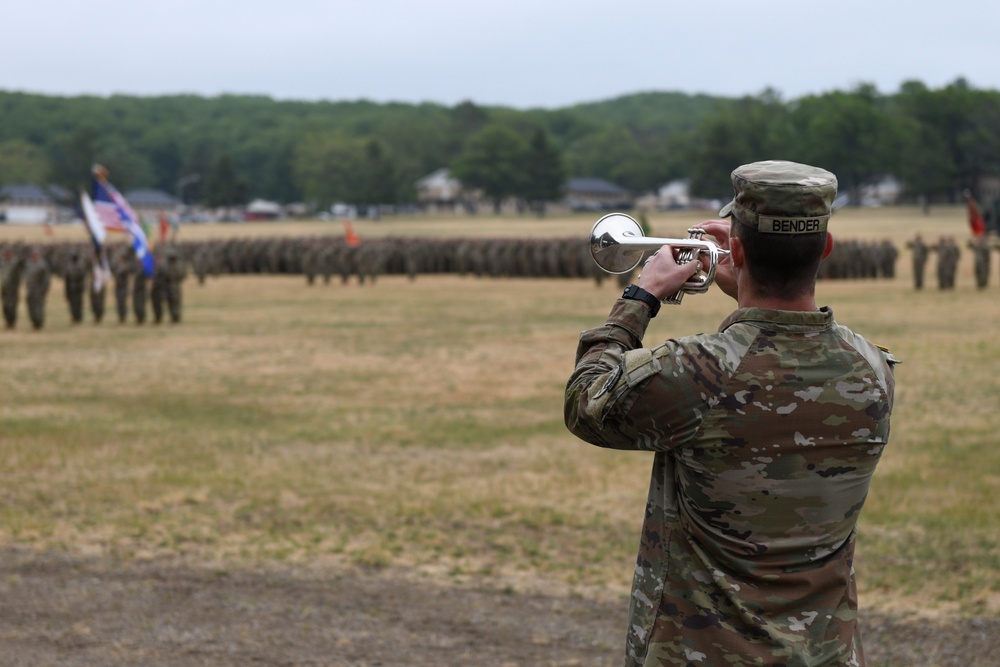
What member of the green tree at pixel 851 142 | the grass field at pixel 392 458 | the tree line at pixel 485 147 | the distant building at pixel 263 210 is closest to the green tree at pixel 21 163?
the tree line at pixel 485 147

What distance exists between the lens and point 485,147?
11888 centimetres

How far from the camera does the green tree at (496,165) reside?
116625 millimetres

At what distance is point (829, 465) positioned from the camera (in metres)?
2.54

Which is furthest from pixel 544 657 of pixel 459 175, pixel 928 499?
pixel 459 175

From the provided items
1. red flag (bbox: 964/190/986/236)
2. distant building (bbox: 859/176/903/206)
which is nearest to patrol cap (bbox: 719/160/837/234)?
red flag (bbox: 964/190/986/236)

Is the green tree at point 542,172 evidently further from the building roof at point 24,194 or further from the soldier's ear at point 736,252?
the soldier's ear at point 736,252

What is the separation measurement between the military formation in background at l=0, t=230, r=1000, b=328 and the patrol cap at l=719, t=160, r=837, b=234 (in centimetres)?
2215

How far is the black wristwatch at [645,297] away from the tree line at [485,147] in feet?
247

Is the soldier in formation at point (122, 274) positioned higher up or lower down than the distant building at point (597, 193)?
lower down

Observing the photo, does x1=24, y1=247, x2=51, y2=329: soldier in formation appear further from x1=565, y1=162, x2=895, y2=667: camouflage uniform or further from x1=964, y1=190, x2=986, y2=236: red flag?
x1=964, y1=190, x2=986, y2=236: red flag

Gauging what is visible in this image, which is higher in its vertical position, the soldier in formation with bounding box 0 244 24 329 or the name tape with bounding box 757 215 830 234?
the name tape with bounding box 757 215 830 234

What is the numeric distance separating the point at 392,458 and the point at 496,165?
353 ft

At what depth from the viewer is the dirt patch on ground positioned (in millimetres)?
5863

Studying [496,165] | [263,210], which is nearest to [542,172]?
[496,165]
